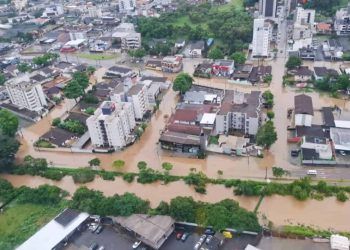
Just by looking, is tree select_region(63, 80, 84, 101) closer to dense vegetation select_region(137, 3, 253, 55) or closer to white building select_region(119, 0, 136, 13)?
dense vegetation select_region(137, 3, 253, 55)

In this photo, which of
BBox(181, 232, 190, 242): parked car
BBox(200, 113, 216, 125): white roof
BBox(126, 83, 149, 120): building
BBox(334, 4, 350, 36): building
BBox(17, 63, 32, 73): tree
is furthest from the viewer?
BBox(334, 4, 350, 36): building

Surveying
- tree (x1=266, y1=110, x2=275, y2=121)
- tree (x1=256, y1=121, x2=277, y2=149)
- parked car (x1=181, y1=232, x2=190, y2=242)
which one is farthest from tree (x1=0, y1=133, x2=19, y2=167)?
tree (x1=266, y1=110, x2=275, y2=121)

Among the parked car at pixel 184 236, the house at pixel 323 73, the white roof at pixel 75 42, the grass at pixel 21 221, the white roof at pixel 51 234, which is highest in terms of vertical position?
the white roof at pixel 75 42

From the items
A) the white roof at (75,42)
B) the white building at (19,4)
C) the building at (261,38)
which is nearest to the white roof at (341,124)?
the building at (261,38)

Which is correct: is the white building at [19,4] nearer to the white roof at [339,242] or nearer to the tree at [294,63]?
the tree at [294,63]

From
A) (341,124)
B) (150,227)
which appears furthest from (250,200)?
(341,124)

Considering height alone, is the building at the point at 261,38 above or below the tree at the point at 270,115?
above

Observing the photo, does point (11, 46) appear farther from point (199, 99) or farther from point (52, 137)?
point (199, 99)
